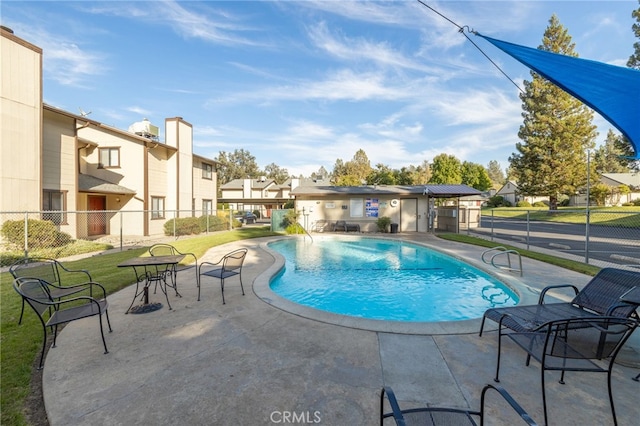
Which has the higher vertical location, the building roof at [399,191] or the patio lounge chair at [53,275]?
the building roof at [399,191]

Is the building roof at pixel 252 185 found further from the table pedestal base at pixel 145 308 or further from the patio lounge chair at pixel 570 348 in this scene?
the patio lounge chair at pixel 570 348

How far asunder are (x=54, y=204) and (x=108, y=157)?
5312 millimetres

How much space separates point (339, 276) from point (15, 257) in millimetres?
10658

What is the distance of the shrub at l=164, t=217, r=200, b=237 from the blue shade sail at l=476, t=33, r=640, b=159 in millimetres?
17713

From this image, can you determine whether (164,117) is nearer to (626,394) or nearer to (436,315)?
(436,315)

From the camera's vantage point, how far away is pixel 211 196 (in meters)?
24.0

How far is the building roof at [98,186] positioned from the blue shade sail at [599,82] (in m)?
18.1

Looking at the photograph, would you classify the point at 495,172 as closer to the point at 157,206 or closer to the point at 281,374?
the point at 157,206

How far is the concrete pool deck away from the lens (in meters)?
2.43

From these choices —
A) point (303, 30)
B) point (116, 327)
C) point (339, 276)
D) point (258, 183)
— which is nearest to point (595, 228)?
point (339, 276)

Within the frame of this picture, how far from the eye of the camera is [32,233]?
10203 mm

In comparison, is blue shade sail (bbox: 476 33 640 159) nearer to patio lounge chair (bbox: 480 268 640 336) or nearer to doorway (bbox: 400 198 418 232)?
patio lounge chair (bbox: 480 268 640 336)

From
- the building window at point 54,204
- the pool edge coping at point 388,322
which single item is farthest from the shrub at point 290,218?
the pool edge coping at point 388,322

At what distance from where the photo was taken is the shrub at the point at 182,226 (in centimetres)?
1739
